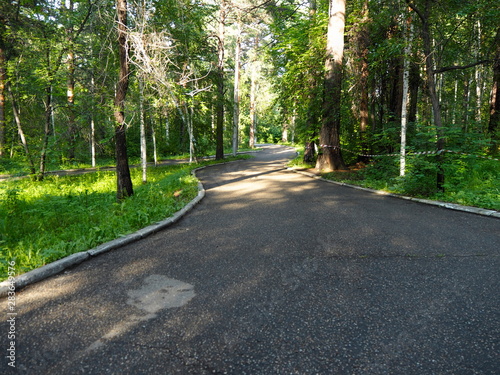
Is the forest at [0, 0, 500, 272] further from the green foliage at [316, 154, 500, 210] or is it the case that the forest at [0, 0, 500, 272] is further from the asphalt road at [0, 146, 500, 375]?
the asphalt road at [0, 146, 500, 375]

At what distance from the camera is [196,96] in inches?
608

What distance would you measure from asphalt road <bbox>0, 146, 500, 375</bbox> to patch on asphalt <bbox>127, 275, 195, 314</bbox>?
13 millimetres

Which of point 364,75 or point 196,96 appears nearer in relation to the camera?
point 364,75

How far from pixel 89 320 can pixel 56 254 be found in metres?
1.96

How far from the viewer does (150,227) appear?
5.82 m

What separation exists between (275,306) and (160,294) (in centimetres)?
134

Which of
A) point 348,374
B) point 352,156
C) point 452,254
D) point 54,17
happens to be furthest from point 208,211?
point 54,17

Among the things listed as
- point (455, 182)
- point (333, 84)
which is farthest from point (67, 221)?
point (333, 84)

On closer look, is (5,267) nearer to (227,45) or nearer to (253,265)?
(253,265)

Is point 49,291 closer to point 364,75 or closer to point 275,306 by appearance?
point 275,306

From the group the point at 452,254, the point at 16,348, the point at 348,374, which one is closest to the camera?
the point at 348,374

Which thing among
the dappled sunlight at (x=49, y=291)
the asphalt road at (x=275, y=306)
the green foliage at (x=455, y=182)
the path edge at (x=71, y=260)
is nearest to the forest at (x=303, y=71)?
the green foliage at (x=455, y=182)

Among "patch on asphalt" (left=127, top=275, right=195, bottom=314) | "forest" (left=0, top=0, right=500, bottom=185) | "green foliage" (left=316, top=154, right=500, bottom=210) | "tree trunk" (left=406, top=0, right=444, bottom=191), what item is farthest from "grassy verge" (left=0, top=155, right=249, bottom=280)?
"tree trunk" (left=406, top=0, right=444, bottom=191)

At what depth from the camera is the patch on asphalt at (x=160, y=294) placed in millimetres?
3082
